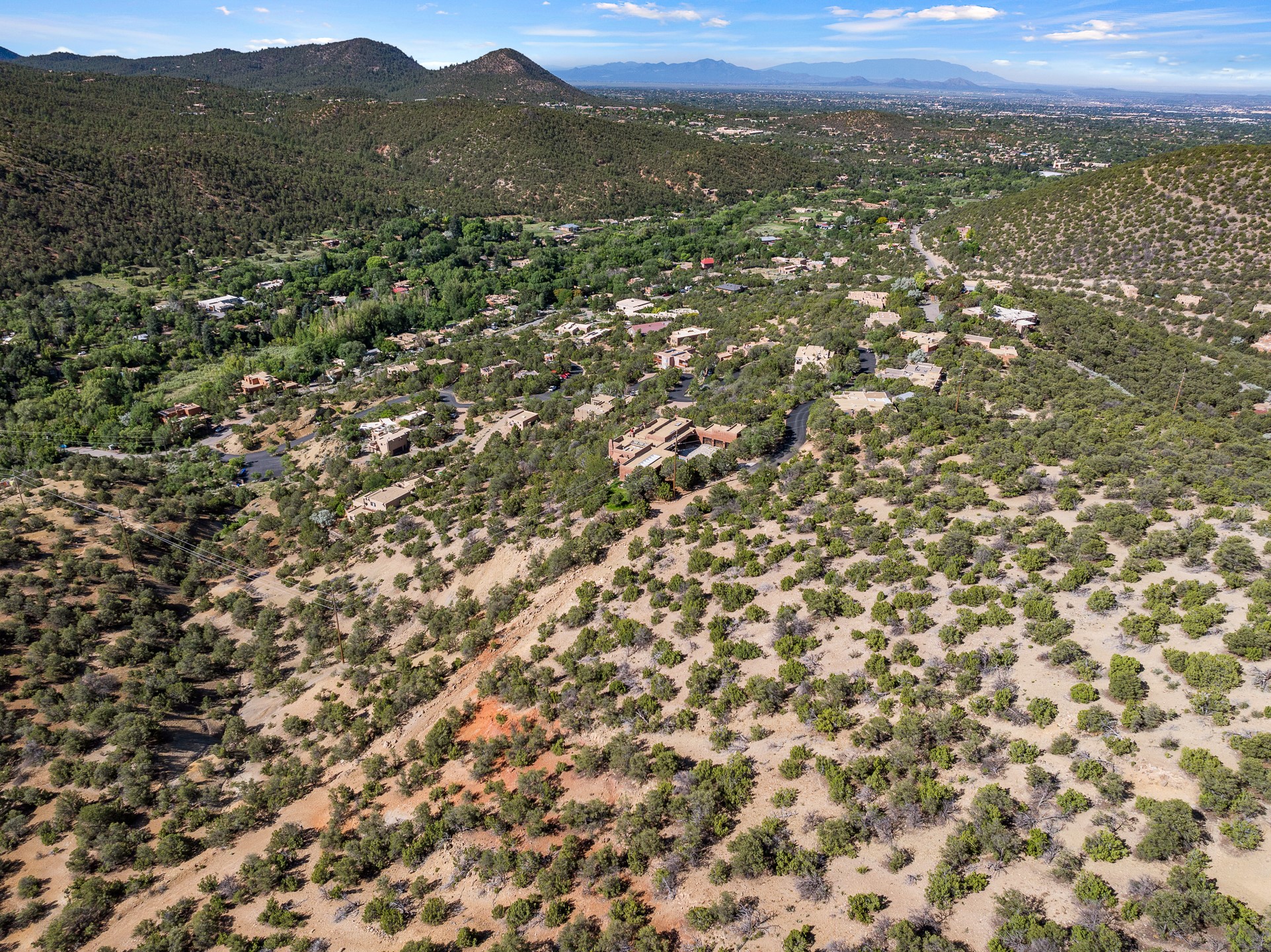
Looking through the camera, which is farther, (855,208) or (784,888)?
(855,208)

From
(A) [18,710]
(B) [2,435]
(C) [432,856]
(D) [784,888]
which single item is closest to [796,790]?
(D) [784,888]

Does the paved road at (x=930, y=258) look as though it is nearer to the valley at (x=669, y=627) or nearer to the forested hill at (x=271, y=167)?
the valley at (x=669, y=627)

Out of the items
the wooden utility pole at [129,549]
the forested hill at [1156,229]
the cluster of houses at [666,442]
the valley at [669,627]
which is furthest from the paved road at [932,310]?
the wooden utility pole at [129,549]

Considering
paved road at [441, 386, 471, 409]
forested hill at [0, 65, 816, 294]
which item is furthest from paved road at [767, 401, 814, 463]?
forested hill at [0, 65, 816, 294]

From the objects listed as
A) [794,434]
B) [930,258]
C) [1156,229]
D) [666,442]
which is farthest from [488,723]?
[1156,229]

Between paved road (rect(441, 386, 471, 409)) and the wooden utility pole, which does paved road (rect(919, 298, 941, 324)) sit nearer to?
paved road (rect(441, 386, 471, 409))

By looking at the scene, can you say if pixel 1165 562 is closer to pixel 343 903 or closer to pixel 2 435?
pixel 343 903
